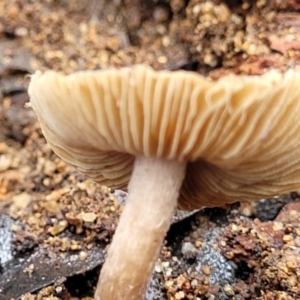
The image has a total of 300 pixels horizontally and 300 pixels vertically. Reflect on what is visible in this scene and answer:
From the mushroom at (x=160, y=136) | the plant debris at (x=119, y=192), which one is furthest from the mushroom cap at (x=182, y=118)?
the plant debris at (x=119, y=192)

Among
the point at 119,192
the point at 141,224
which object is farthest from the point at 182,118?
the point at 119,192

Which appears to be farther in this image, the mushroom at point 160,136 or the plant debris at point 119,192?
the plant debris at point 119,192

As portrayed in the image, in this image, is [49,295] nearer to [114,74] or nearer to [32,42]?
[114,74]

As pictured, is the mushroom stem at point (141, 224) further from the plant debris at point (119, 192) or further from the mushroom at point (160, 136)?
the plant debris at point (119, 192)

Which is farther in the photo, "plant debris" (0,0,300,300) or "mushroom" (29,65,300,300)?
"plant debris" (0,0,300,300)

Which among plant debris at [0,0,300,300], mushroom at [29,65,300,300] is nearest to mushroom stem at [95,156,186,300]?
mushroom at [29,65,300,300]

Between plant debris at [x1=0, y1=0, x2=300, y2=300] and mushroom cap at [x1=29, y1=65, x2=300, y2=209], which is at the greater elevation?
mushroom cap at [x1=29, y1=65, x2=300, y2=209]

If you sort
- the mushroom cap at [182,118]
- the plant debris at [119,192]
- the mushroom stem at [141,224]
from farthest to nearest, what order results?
the plant debris at [119,192] < the mushroom stem at [141,224] < the mushroom cap at [182,118]

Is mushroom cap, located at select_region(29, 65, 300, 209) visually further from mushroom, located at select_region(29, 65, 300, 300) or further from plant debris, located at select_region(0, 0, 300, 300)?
plant debris, located at select_region(0, 0, 300, 300)

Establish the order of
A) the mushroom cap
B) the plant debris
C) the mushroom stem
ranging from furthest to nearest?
the plant debris → the mushroom stem → the mushroom cap
